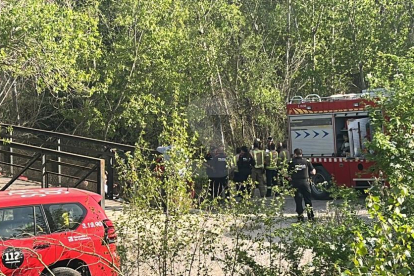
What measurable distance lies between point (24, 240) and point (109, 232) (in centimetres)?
98

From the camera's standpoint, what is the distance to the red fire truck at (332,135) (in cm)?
1702

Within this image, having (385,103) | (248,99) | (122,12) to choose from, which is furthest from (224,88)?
(385,103)

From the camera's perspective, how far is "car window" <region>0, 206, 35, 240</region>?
7.77 metres

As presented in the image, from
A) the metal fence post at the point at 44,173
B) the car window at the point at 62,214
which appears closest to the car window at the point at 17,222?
the car window at the point at 62,214

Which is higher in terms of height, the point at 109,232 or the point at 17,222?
the point at 17,222

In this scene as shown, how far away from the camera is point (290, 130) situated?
19125mm

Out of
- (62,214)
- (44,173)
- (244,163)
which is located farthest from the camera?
(244,163)

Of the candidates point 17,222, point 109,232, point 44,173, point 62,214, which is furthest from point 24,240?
point 44,173

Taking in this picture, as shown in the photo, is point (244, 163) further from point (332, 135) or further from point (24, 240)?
point (24, 240)

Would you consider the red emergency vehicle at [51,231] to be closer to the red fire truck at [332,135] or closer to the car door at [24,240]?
the car door at [24,240]

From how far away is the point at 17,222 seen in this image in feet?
25.9

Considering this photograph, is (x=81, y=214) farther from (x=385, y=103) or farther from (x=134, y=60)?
(x=134, y=60)

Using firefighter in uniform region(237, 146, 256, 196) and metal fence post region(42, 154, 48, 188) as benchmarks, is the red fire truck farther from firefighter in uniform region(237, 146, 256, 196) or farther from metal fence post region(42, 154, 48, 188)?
metal fence post region(42, 154, 48, 188)

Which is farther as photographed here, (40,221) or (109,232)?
(40,221)
